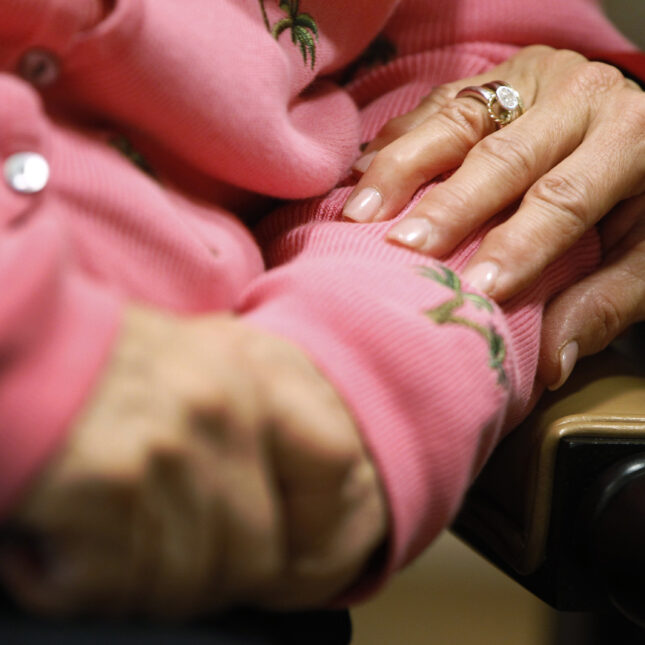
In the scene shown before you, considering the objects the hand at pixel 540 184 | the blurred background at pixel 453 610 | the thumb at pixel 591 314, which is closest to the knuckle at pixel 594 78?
the hand at pixel 540 184

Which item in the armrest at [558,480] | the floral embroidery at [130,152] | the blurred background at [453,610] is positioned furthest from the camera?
the blurred background at [453,610]

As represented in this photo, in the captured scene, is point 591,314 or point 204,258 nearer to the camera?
point 204,258

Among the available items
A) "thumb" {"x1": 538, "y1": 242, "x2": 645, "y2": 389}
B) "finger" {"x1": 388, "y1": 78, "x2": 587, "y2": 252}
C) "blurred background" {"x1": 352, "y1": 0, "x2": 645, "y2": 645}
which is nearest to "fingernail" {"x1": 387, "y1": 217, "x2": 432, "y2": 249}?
"finger" {"x1": 388, "y1": 78, "x2": 587, "y2": 252}

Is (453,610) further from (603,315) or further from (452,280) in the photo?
(452,280)

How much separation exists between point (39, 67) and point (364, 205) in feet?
0.62

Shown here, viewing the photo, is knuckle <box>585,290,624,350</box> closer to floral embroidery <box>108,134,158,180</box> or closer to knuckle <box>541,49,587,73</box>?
knuckle <box>541,49,587,73</box>

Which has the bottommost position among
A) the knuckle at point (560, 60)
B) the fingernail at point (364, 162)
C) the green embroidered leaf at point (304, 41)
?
the fingernail at point (364, 162)

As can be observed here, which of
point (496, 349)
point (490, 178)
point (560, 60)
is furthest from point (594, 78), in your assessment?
point (496, 349)

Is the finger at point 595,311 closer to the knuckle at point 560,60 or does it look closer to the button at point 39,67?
the knuckle at point 560,60

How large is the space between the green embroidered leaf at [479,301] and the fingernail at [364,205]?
85mm

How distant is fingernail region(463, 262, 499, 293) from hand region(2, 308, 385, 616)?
143mm

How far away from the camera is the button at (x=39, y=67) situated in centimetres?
31

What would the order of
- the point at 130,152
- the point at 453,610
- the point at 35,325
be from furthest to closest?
the point at 453,610 < the point at 130,152 < the point at 35,325

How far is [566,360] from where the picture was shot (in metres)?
0.47
